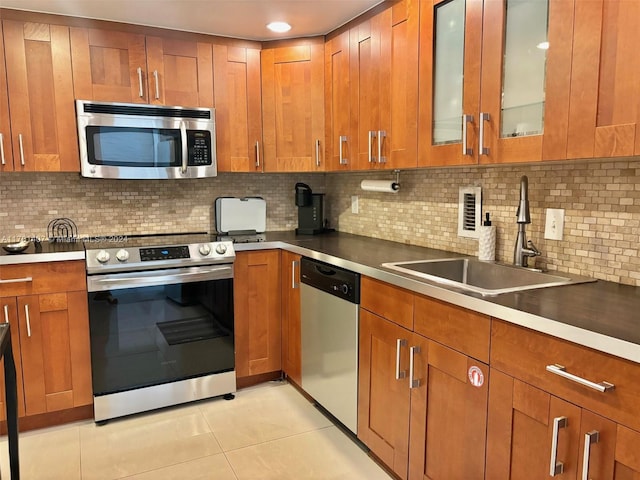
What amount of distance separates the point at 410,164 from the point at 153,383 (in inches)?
69.5

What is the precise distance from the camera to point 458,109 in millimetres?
1967

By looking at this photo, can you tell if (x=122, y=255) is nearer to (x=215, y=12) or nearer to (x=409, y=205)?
(x=215, y=12)

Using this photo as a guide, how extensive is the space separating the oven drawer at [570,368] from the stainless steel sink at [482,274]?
300mm

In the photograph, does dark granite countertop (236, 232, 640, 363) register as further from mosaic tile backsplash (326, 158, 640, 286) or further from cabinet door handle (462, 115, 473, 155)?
cabinet door handle (462, 115, 473, 155)

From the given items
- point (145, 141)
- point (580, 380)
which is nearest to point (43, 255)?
point (145, 141)

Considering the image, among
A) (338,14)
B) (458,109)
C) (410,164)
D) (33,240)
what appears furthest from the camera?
(33,240)

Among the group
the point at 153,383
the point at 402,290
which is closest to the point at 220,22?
the point at 402,290

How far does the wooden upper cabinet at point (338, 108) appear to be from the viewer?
8.89ft

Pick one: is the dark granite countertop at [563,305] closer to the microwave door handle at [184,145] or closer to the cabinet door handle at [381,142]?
the cabinet door handle at [381,142]

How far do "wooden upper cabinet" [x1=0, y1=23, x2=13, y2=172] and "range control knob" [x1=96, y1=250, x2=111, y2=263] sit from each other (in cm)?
65

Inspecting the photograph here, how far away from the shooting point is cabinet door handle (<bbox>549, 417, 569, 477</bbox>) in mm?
1235

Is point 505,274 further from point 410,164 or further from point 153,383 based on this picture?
point 153,383

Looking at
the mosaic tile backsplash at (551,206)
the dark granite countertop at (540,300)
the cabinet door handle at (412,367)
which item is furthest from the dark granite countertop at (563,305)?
the cabinet door handle at (412,367)

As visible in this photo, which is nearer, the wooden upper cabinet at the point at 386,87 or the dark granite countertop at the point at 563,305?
the dark granite countertop at the point at 563,305
